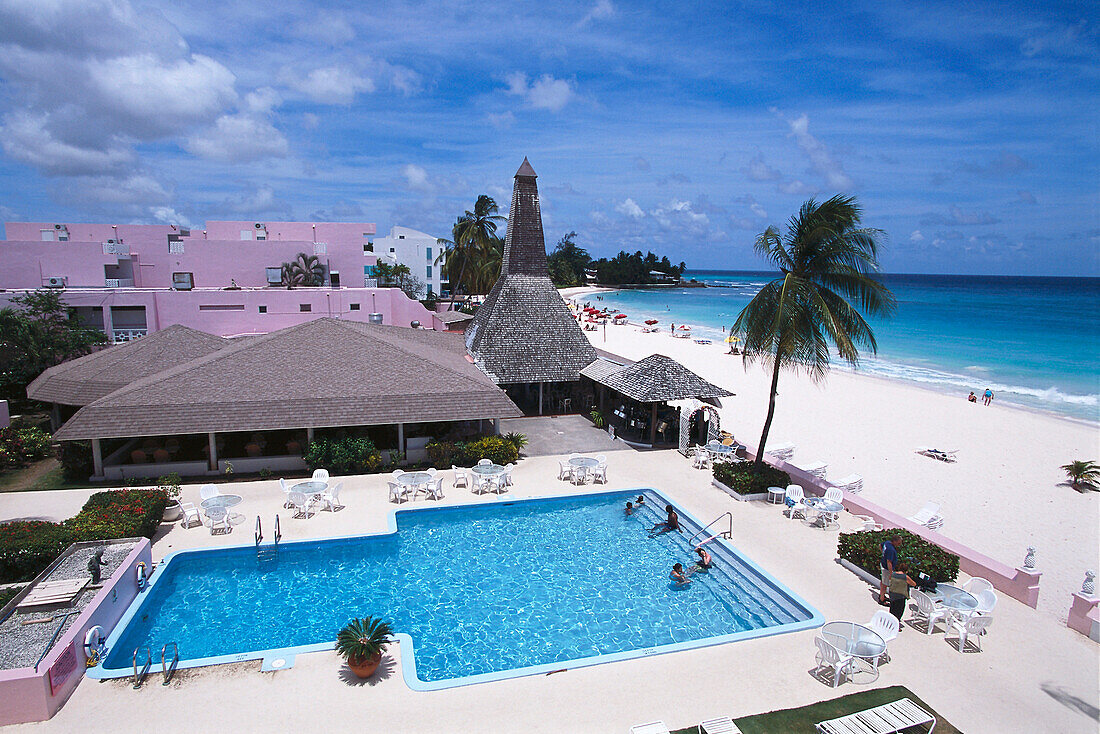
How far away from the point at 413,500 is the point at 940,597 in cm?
1228

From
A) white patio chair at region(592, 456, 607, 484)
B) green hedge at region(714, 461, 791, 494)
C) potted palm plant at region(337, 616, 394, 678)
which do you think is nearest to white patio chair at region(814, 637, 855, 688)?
potted palm plant at region(337, 616, 394, 678)

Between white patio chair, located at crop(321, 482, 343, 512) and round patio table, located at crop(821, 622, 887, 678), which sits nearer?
round patio table, located at crop(821, 622, 887, 678)

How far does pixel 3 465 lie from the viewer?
61.6ft

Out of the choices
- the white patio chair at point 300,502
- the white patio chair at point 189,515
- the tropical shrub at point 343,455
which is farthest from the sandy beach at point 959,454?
the white patio chair at point 189,515

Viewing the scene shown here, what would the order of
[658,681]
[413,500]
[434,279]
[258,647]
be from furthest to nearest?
[434,279] < [413,500] < [258,647] < [658,681]

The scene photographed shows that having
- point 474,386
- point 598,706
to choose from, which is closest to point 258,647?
point 598,706

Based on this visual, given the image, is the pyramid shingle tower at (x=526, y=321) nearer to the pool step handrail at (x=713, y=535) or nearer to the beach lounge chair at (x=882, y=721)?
the pool step handrail at (x=713, y=535)

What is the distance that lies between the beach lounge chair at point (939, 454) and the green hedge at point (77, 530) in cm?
2510

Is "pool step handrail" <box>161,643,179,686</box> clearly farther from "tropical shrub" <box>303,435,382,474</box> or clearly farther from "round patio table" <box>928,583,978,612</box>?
"round patio table" <box>928,583,978,612</box>

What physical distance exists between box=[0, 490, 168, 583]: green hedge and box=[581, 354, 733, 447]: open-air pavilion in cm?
1434

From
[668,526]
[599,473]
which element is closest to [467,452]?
[599,473]

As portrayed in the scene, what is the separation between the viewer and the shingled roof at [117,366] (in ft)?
63.5

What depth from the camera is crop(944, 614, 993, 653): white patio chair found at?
10188mm

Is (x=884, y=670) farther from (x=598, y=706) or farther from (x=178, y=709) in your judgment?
(x=178, y=709)
